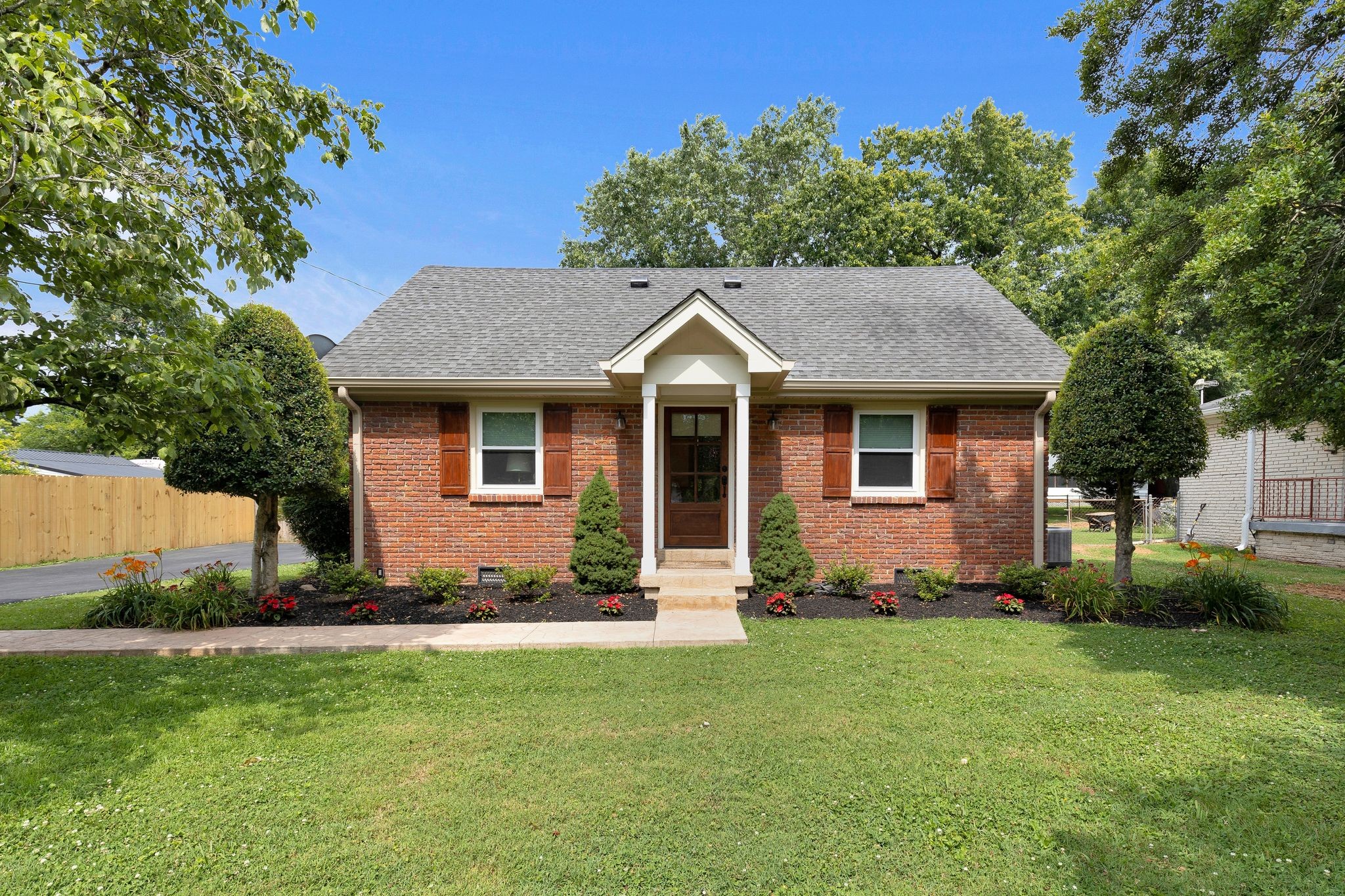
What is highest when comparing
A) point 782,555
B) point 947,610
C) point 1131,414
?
point 1131,414

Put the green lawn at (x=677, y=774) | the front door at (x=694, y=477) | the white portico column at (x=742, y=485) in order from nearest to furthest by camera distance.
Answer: the green lawn at (x=677, y=774) < the white portico column at (x=742, y=485) < the front door at (x=694, y=477)

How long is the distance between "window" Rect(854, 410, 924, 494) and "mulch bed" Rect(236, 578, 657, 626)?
4.14m

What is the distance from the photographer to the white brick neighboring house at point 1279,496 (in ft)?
40.5

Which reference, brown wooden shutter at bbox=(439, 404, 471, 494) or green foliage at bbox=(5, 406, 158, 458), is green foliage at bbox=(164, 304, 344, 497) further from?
green foliage at bbox=(5, 406, 158, 458)

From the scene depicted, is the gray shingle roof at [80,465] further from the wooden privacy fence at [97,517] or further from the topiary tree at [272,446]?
the topiary tree at [272,446]

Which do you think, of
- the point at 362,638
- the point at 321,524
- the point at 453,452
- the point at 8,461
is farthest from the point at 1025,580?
the point at 8,461

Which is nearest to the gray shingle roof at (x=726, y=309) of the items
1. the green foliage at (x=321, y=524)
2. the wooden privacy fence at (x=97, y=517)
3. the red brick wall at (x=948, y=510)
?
the red brick wall at (x=948, y=510)

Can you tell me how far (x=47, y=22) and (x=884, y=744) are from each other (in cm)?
822

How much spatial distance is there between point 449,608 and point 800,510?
215 inches

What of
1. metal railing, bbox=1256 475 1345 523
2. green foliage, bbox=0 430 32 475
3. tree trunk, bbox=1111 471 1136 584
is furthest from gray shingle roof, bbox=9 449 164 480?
metal railing, bbox=1256 475 1345 523

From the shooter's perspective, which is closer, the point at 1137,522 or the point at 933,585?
the point at 933,585

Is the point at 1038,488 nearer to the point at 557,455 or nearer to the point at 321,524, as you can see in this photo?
the point at 557,455

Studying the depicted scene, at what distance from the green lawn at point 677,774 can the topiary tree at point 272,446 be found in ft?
7.72

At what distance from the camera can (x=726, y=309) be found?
34.3 feet
